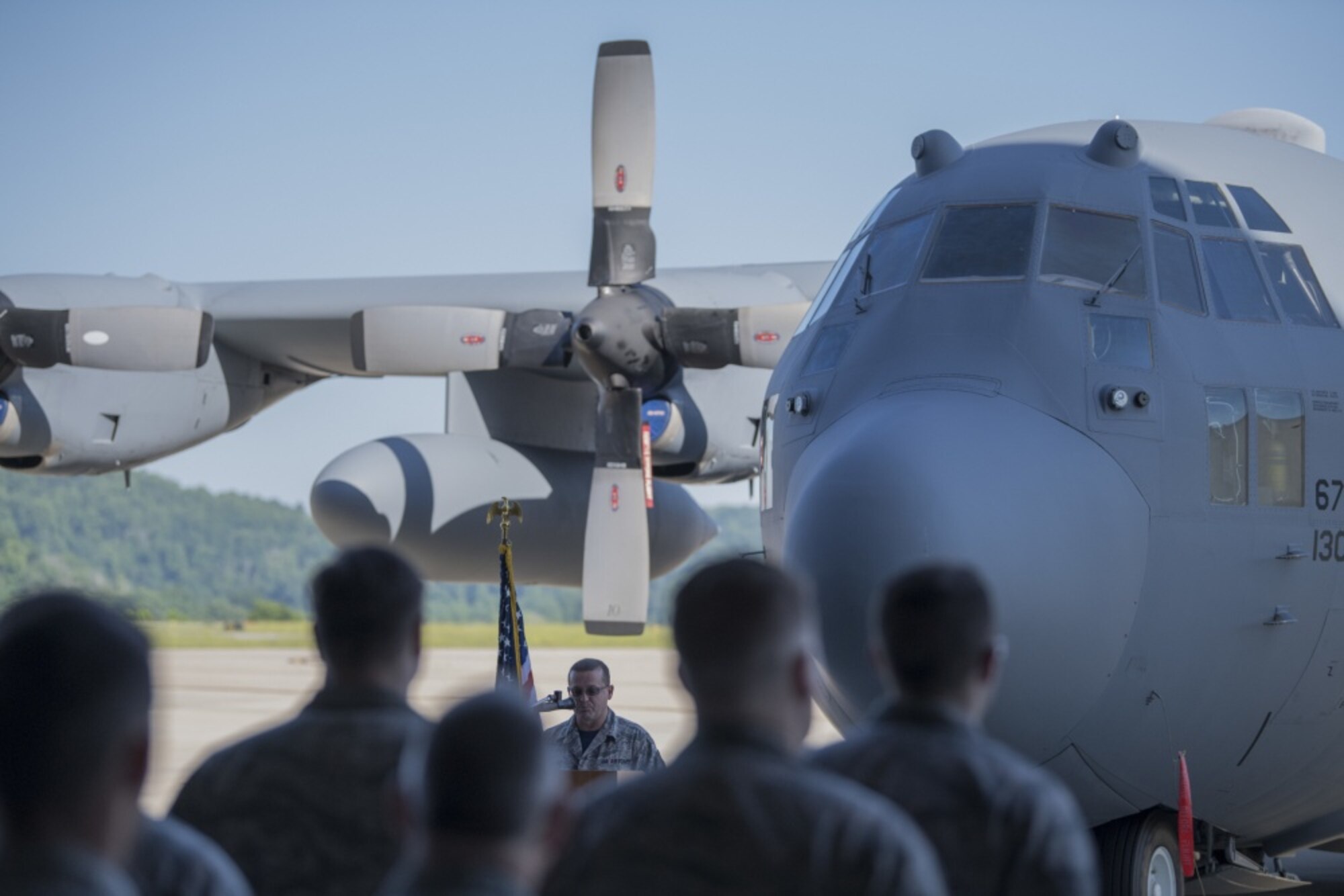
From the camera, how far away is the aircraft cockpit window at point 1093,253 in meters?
5.95

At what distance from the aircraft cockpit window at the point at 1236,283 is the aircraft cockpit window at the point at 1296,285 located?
69mm

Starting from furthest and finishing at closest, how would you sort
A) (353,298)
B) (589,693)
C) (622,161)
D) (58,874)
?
(353,298)
(622,161)
(589,693)
(58,874)

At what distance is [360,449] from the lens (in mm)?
15742

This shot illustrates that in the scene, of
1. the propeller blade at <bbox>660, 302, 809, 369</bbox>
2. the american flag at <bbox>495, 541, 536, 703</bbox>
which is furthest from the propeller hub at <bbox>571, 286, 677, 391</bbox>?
the american flag at <bbox>495, 541, 536, 703</bbox>

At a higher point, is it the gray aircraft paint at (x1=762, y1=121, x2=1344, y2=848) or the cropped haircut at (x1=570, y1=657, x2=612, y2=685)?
the gray aircraft paint at (x1=762, y1=121, x2=1344, y2=848)

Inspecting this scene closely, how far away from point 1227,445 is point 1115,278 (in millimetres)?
691

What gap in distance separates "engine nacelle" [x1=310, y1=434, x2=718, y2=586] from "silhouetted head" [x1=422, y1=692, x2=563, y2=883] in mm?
13307

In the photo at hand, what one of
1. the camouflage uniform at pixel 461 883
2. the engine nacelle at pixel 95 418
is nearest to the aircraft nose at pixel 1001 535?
the camouflage uniform at pixel 461 883

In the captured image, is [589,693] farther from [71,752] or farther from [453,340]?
[453,340]

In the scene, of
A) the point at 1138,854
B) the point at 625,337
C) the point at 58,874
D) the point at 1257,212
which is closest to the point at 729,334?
the point at 625,337

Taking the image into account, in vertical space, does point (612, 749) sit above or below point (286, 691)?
above

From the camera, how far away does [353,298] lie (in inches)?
685

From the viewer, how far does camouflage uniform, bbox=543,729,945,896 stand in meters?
2.13

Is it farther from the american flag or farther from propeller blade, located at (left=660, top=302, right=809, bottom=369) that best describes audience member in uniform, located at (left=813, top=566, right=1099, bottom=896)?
propeller blade, located at (left=660, top=302, right=809, bottom=369)
